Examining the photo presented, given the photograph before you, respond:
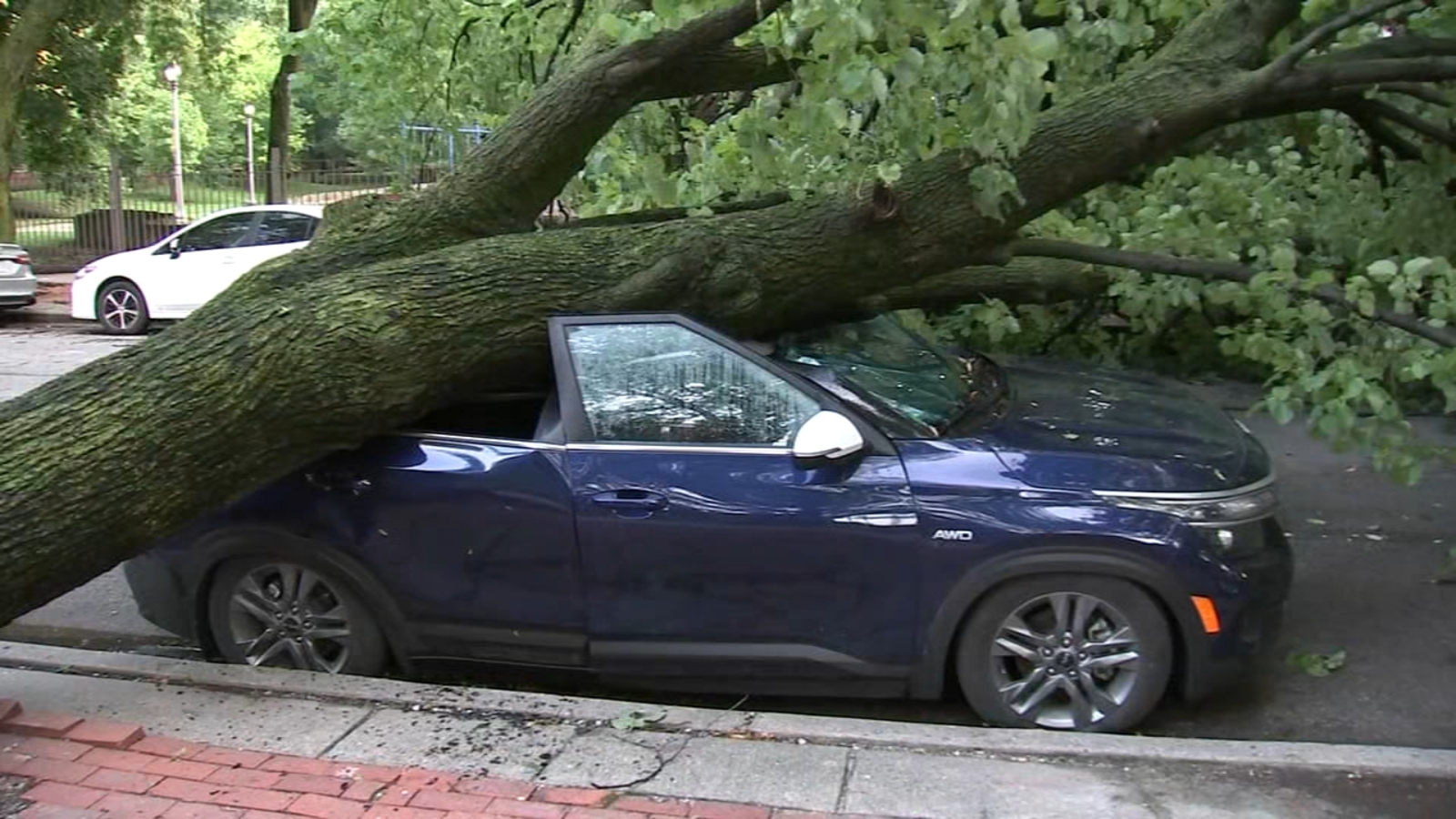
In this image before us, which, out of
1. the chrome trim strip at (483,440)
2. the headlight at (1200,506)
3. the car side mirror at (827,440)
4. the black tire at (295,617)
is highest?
the car side mirror at (827,440)

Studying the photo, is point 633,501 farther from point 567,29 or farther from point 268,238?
point 268,238

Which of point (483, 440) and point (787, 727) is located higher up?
point (483, 440)

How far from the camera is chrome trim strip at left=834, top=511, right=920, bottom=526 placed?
13.1ft

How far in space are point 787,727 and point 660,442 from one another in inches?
40.5

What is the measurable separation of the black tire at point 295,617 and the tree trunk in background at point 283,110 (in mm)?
18287

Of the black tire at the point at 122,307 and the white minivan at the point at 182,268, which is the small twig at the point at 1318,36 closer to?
the white minivan at the point at 182,268

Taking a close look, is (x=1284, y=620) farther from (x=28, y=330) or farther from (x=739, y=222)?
(x=28, y=330)

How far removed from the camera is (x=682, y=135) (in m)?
7.07

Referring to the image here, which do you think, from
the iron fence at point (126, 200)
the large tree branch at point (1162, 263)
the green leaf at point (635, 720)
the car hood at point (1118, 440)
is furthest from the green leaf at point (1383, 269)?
the iron fence at point (126, 200)

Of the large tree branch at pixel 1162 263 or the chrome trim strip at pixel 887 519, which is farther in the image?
the large tree branch at pixel 1162 263

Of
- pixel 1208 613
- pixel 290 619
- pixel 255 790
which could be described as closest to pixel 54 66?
pixel 290 619

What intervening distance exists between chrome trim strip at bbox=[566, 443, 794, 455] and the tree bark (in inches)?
737

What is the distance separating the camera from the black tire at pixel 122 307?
15539 mm

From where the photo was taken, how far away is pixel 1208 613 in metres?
3.94
